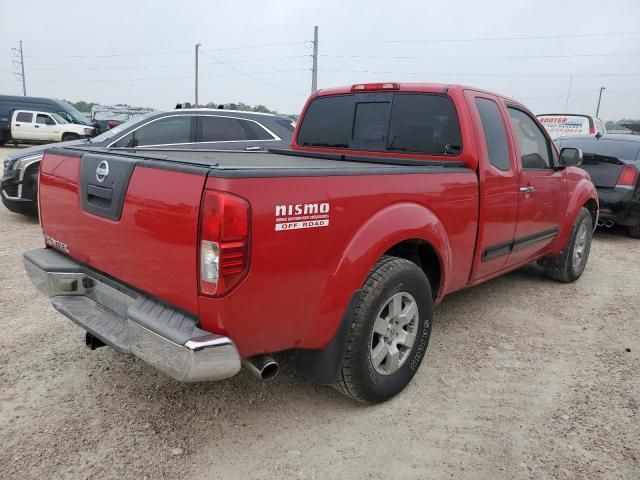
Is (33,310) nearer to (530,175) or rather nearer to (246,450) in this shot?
(246,450)

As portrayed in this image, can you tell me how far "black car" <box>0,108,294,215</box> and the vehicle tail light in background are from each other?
324cm

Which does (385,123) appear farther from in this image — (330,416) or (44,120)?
(44,120)

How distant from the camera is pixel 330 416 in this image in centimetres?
273

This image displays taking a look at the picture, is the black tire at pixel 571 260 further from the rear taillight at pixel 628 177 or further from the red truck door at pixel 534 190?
the rear taillight at pixel 628 177

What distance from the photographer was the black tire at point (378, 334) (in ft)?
8.24

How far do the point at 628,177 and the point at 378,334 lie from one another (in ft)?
20.9

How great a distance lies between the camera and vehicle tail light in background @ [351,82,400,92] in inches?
151

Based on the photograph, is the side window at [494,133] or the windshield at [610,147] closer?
the side window at [494,133]

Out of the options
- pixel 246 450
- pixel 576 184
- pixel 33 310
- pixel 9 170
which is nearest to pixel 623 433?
pixel 246 450

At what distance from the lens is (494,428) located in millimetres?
2646

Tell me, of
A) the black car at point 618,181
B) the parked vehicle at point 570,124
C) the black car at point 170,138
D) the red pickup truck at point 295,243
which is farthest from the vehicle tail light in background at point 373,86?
the parked vehicle at point 570,124

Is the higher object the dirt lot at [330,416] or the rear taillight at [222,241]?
the rear taillight at [222,241]

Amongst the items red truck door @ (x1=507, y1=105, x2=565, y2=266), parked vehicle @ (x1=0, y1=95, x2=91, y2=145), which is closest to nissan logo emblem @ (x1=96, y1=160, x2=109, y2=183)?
red truck door @ (x1=507, y1=105, x2=565, y2=266)

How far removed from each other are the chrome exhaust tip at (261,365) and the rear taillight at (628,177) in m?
7.04
